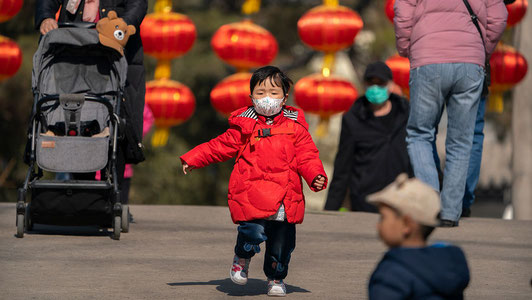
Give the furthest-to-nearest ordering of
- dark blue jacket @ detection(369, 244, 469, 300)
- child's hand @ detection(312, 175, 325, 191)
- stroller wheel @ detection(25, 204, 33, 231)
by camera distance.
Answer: stroller wheel @ detection(25, 204, 33, 231) < child's hand @ detection(312, 175, 325, 191) < dark blue jacket @ detection(369, 244, 469, 300)

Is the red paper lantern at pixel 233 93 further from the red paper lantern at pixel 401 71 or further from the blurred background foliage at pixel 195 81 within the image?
the blurred background foliage at pixel 195 81

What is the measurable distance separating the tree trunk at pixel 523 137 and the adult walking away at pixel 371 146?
6231mm

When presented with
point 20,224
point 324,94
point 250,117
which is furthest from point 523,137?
point 250,117

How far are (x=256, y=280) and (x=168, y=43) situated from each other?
850 cm

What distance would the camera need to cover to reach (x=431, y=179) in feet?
28.4

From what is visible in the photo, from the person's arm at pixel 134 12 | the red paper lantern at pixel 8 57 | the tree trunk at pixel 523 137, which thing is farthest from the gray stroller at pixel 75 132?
the tree trunk at pixel 523 137

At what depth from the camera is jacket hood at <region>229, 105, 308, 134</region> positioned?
6.17 m

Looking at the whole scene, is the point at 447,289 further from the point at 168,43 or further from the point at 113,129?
the point at 168,43

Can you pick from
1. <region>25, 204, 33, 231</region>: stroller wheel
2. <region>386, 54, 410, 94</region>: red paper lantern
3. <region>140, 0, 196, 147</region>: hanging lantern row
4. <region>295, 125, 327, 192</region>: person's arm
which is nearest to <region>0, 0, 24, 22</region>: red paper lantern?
<region>140, 0, 196, 147</region>: hanging lantern row

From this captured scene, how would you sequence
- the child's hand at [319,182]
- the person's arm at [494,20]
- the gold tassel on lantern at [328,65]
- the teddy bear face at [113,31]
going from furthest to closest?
1. the gold tassel on lantern at [328,65]
2. the person's arm at [494,20]
3. the teddy bear face at [113,31]
4. the child's hand at [319,182]

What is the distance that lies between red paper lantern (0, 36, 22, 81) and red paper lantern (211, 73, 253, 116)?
96.8 inches

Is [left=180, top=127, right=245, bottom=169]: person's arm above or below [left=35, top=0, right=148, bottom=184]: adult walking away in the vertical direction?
below

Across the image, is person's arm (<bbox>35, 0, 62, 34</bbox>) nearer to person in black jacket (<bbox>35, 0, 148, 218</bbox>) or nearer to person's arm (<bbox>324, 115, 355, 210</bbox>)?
person in black jacket (<bbox>35, 0, 148, 218</bbox>)

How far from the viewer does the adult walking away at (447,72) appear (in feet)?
27.9
